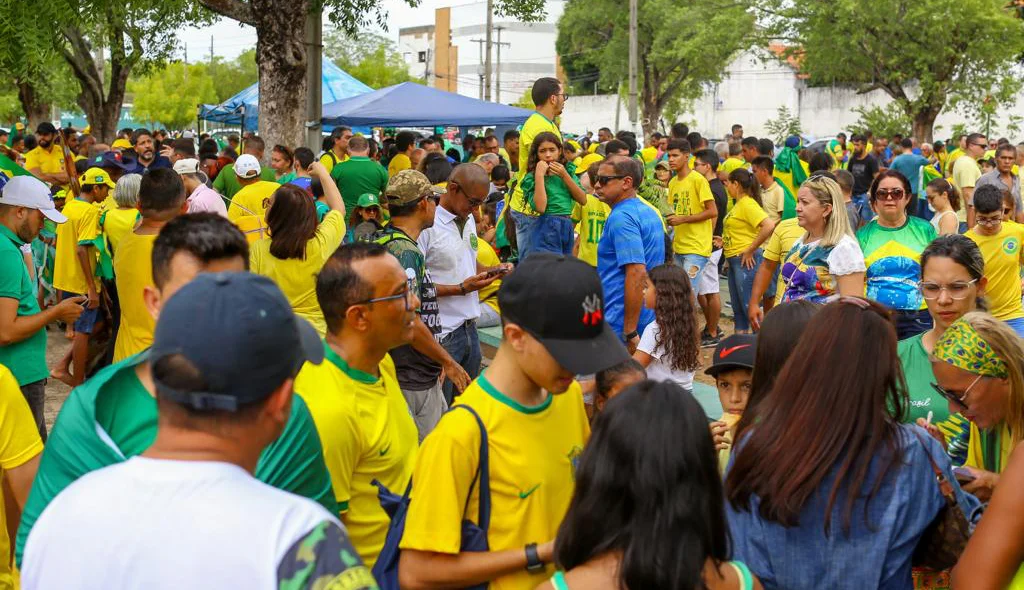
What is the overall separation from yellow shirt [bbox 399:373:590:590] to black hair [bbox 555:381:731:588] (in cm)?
44

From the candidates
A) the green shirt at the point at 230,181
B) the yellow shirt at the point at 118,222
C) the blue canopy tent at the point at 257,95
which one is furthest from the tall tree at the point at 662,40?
the yellow shirt at the point at 118,222

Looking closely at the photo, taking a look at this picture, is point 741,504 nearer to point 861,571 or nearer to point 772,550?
point 772,550

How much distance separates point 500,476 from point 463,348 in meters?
3.91

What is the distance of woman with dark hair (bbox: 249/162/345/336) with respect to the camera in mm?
5664

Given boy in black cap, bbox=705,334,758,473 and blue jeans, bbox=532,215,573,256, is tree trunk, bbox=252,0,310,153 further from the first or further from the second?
boy in black cap, bbox=705,334,758,473

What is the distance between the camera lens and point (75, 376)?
7.56 m

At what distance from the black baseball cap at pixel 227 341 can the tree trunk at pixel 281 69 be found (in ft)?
34.4

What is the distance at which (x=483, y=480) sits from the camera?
280 centimetres

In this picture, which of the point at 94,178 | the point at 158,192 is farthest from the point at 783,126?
the point at 158,192

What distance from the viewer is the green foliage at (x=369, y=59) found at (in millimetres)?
68750

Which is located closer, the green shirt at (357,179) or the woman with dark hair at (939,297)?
the woman with dark hair at (939,297)

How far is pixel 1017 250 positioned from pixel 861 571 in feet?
18.7

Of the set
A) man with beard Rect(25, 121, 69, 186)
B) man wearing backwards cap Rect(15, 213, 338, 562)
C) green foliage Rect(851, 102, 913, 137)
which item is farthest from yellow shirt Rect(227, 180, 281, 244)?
green foliage Rect(851, 102, 913, 137)

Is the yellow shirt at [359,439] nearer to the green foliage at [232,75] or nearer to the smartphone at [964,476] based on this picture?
the smartphone at [964,476]
